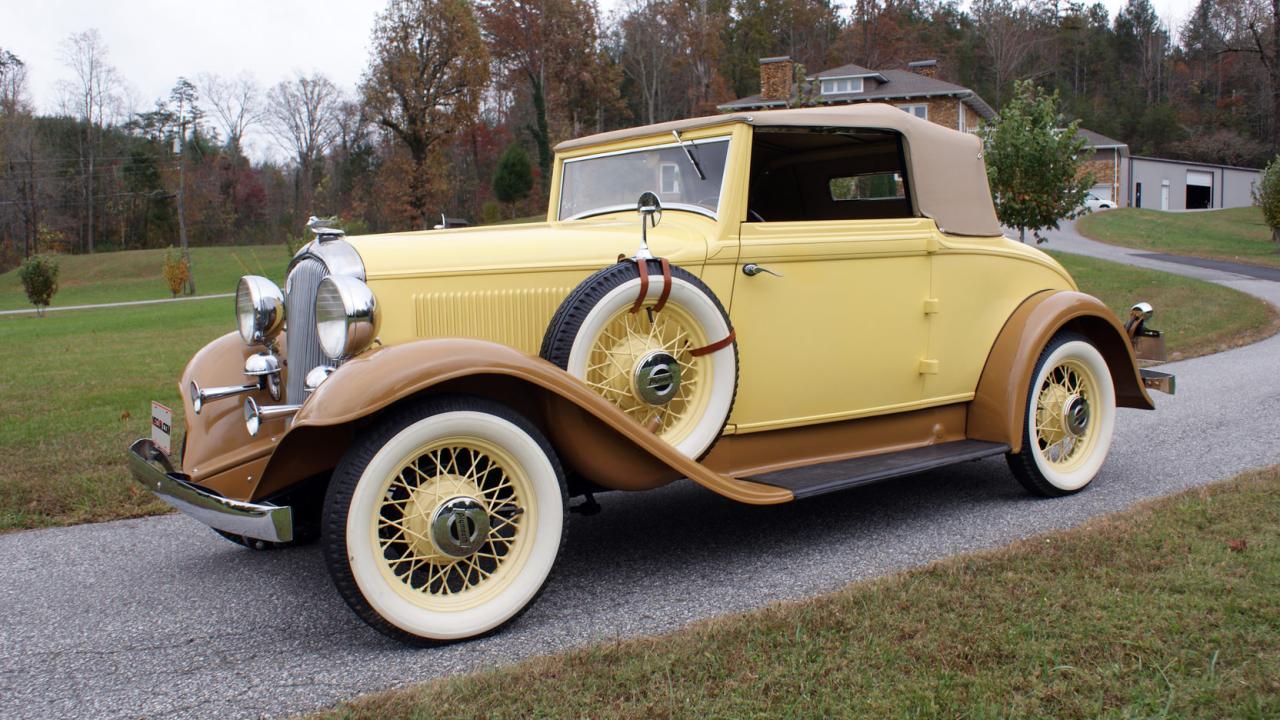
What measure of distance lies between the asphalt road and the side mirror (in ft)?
4.62

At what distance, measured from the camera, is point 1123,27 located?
7025cm

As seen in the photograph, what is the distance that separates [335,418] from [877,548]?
7.68 ft

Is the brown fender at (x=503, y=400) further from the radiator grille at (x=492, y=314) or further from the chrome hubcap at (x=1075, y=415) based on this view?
the chrome hubcap at (x=1075, y=415)

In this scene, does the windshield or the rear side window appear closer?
the windshield

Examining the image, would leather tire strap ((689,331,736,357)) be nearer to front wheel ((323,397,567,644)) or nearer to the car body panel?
the car body panel

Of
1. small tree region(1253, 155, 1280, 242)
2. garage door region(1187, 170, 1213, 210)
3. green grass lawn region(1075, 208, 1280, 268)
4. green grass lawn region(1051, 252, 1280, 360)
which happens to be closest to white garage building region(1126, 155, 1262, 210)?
garage door region(1187, 170, 1213, 210)

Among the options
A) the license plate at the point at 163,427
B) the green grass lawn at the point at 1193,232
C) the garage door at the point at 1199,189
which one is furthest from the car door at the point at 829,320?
the garage door at the point at 1199,189

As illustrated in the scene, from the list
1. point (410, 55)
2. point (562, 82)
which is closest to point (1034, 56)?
point (562, 82)

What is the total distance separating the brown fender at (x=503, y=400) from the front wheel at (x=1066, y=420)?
1687 mm

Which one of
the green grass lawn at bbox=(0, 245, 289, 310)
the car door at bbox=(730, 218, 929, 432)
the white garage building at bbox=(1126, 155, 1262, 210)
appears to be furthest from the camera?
the white garage building at bbox=(1126, 155, 1262, 210)

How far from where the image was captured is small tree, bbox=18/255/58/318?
23.2 metres

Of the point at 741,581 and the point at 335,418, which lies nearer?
the point at 335,418

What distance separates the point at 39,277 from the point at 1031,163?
73.7ft

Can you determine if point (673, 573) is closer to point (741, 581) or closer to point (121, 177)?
point (741, 581)
